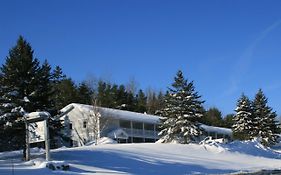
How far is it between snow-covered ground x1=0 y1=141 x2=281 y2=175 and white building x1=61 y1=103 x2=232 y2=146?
16.8 m

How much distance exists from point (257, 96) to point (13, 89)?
4565cm

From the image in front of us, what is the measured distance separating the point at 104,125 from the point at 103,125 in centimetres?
12

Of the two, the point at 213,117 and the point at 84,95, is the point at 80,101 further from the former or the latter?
the point at 213,117

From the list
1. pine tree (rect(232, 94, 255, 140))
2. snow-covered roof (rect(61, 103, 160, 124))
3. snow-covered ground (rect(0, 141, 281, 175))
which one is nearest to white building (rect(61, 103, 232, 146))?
snow-covered roof (rect(61, 103, 160, 124))

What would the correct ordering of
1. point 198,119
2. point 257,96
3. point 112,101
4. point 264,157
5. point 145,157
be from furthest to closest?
point 112,101 → point 257,96 → point 198,119 → point 264,157 → point 145,157

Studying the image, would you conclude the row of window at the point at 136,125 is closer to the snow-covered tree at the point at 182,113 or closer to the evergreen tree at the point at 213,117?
the snow-covered tree at the point at 182,113

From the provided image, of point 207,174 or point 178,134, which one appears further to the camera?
point 178,134

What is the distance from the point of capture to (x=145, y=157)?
94.6ft

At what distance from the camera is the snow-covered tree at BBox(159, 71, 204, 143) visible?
4384 centimetres

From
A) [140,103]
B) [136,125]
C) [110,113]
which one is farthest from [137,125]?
[140,103]

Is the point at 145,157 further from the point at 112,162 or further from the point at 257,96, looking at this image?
the point at 257,96

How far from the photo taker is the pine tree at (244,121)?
2392 inches

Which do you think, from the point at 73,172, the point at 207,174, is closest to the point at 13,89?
the point at 73,172

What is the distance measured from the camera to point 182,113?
4434 centimetres
